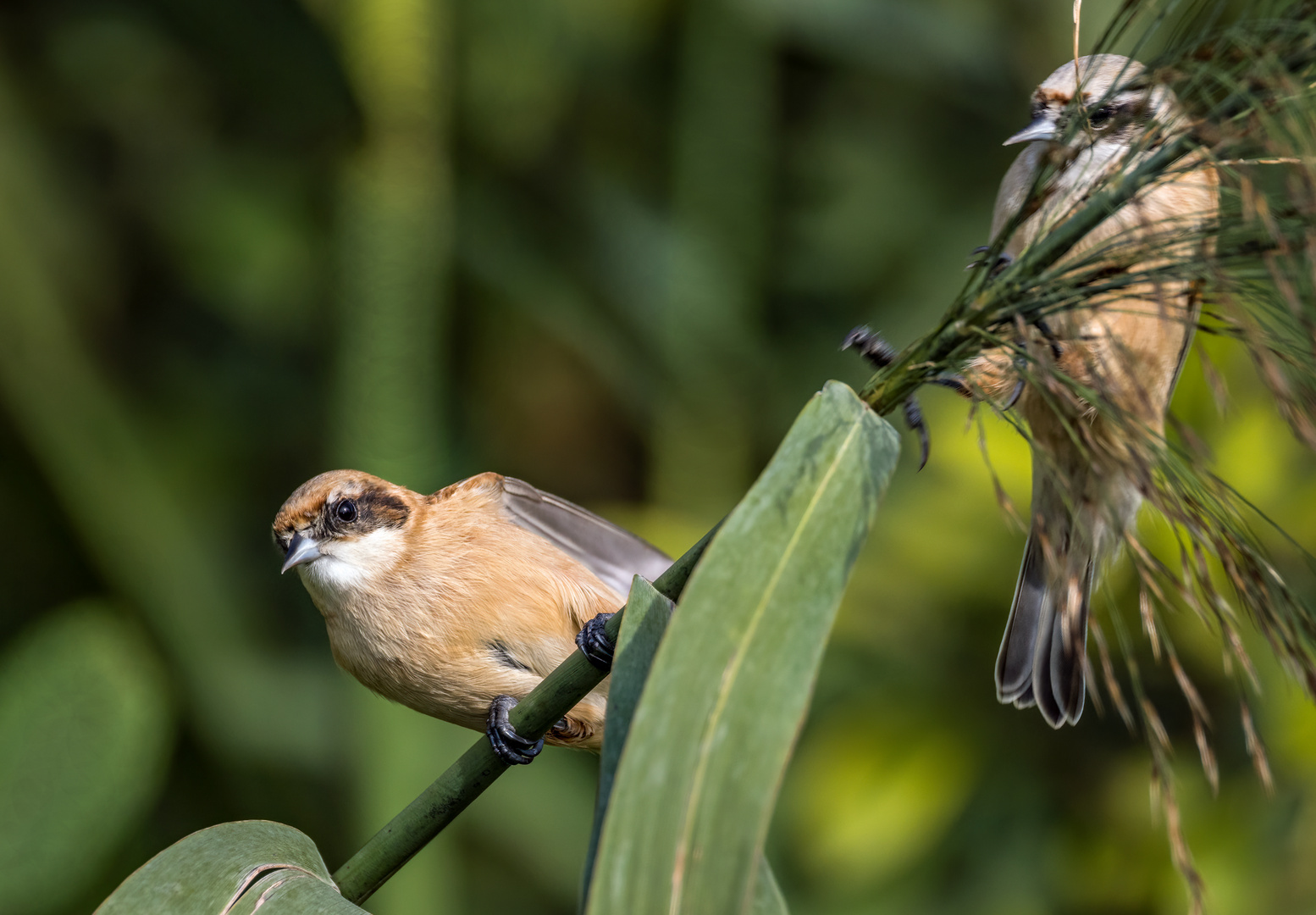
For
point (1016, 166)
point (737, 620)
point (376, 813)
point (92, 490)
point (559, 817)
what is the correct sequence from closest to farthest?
1. point (737, 620)
2. point (1016, 166)
3. point (376, 813)
4. point (92, 490)
5. point (559, 817)

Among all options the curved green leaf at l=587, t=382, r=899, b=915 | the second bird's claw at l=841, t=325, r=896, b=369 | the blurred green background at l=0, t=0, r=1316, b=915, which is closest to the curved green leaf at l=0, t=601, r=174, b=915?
the blurred green background at l=0, t=0, r=1316, b=915

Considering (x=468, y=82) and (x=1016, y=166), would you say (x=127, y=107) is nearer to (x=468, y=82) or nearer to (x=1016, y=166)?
(x=468, y=82)

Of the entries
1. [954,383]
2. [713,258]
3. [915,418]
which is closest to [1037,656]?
[915,418]

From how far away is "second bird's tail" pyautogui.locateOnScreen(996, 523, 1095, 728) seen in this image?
1.96 m

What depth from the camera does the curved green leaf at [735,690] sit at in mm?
Answer: 828

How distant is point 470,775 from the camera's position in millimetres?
1140

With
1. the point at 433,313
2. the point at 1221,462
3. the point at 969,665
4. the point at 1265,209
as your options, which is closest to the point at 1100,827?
the point at 969,665

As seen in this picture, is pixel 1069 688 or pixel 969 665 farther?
pixel 969 665

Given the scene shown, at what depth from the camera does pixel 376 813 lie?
2.74 metres

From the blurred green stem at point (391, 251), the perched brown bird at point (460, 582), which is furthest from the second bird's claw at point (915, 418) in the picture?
the blurred green stem at point (391, 251)

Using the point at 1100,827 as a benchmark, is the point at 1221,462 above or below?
above

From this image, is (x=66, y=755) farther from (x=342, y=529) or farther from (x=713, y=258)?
(x=713, y=258)

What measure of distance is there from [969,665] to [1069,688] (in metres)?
0.95

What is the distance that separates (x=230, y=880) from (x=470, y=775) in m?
0.29
